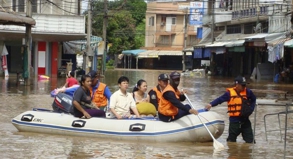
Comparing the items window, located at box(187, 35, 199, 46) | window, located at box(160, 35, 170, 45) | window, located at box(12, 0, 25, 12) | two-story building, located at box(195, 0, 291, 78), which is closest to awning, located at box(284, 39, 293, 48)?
two-story building, located at box(195, 0, 291, 78)

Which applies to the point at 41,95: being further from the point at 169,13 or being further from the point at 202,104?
the point at 169,13

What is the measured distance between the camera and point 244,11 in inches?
1879

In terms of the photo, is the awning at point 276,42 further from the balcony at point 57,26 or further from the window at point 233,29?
the window at point 233,29

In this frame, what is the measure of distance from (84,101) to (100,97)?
1.17 m

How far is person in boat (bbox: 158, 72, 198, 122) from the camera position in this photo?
440 inches

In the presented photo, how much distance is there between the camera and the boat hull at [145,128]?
38.1ft

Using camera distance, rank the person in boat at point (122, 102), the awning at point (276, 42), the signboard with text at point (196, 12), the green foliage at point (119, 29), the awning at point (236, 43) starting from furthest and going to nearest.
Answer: the green foliage at point (119, 29), the signboard with text at point (196, 12), the awning at point (236, 43), the awning at point (276, 42), the person in boat at point (122, 102)

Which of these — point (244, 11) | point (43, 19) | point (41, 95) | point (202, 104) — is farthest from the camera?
point (244, 11)

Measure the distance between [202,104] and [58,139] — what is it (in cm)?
992

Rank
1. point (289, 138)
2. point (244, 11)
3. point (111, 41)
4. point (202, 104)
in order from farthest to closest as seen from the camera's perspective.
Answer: point (111, 41)
point (244, 11)
point (202, 104)
point (289, 138)

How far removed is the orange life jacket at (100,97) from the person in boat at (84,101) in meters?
0.89

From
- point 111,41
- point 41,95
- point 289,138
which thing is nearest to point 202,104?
point 41,95

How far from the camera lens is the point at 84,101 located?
12.4 meters

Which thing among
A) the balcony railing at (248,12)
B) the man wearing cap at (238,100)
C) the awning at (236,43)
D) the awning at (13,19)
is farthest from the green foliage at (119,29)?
the man wearing cap at (238,100)
